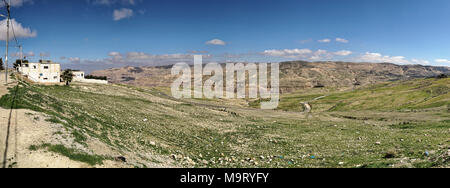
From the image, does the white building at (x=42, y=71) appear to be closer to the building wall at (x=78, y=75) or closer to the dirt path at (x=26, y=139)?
the building wall at (x=78, y=75)

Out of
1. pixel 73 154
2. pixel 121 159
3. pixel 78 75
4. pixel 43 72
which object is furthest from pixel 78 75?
pixel 121 159

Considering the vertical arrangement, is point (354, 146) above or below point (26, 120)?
below

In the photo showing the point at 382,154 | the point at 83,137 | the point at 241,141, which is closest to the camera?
the point at 83,137

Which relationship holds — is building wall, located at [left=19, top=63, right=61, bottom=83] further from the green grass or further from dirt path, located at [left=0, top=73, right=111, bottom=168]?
the green grass

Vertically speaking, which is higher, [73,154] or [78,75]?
[78,75]

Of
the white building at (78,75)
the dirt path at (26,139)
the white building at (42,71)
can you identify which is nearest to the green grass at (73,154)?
the dirt path at (26,139)

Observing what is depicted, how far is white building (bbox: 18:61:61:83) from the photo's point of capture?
75.9 metres

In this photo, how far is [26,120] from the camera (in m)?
19.4

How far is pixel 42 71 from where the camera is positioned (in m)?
77.7

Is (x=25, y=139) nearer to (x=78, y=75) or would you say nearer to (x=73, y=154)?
(x=73, y=154)
